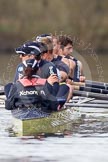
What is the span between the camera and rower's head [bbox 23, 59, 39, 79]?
11305 mm

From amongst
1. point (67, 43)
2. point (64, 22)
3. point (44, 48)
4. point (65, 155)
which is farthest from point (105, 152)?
point (64, 22)

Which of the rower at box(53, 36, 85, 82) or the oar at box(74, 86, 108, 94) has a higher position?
the rower at box(53, 36, 85, 82)

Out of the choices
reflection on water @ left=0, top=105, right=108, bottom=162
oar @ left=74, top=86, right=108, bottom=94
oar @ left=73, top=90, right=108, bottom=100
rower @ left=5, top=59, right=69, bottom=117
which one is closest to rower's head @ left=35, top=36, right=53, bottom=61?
oar @ left=73, top=90, right=108, bottom=100

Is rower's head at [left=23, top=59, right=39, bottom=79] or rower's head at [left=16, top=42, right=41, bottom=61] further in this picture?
rower's head at [left=16, top=42, right=41, bottom=61]

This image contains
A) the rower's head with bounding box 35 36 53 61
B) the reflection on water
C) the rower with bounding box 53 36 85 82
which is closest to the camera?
the reflection on water

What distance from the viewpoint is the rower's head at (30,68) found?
1130 centimetres

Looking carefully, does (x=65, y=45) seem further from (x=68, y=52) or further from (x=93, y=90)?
(x=93, y=90)

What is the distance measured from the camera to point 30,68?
11336 mm

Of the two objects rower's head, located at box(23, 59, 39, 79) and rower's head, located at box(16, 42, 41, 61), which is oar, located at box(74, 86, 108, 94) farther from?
rower's head, located at box(23, 59, 39, 79)

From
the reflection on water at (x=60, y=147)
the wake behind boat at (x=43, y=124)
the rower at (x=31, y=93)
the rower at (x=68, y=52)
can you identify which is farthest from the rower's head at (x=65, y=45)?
the rower at (x=31, y=93)

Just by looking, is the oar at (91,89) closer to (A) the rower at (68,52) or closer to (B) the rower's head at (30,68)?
(A) the rower at (68,52)

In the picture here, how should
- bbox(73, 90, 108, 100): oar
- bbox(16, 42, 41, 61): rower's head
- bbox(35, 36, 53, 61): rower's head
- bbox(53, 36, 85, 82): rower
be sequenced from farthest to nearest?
bbox(53, 36, 85, 82): rower, bbox(73, 90, 108, 100): oar, bbox(35, 36, 53, 61): rower's head, bbox(16, 42, 41, 61): rower's head

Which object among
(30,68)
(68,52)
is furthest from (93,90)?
(30,68)

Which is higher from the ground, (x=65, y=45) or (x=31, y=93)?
(x=65, y=45)
